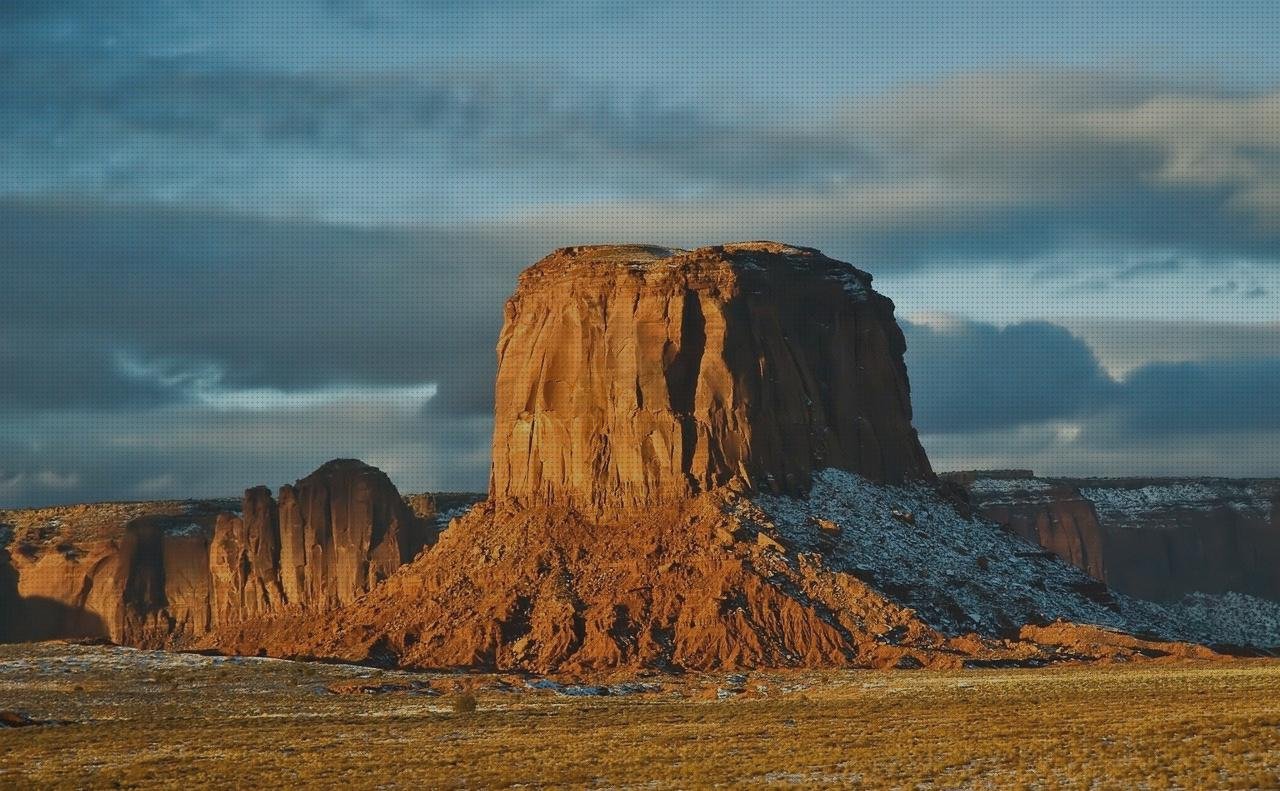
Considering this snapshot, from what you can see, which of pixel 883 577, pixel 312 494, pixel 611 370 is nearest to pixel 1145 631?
pixel 883 577

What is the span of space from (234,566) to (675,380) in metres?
72.3

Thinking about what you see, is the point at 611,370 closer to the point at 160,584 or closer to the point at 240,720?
the point at 240,720

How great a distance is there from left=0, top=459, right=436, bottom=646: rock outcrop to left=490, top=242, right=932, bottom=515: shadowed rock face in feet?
151

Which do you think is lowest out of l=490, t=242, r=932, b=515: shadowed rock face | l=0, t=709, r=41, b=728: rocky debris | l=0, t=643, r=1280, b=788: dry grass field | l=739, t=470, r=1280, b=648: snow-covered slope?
Result: l=0, t=643, r=1280, b=788: dry grass field

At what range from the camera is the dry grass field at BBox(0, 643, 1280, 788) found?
63719mm

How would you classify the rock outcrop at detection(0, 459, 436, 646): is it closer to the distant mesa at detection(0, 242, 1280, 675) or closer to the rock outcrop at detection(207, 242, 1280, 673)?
the distant mesa at detection(0, 242, 1280, 675)

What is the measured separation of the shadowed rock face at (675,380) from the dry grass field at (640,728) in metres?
21.2

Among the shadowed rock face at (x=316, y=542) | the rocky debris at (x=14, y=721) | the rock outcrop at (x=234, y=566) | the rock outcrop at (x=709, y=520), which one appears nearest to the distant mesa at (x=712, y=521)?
the rock outcrop at (x=709, y=520)

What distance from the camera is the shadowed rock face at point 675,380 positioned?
12550 cm

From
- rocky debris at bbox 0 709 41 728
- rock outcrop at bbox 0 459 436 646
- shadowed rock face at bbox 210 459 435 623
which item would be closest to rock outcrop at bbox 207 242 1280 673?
rocky debris at bbox 0 709 41 728

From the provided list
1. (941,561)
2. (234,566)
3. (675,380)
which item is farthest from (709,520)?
(234,566)

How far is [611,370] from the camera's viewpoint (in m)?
127

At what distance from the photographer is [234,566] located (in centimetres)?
18600

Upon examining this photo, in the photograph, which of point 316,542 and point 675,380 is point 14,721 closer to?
point 675,380
